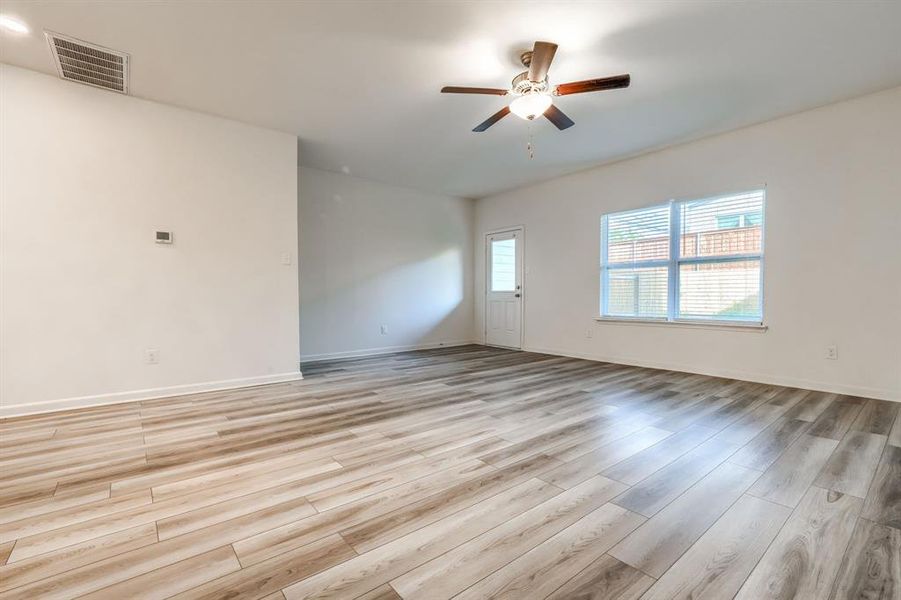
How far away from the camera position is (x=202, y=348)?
12.3 ft

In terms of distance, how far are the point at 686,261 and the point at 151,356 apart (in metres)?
5.74

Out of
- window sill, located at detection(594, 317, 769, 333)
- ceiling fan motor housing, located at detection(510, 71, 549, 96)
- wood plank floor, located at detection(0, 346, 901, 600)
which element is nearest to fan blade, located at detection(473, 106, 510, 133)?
ceiling fan motor housing, located at detection(510, 71, 549, 96)

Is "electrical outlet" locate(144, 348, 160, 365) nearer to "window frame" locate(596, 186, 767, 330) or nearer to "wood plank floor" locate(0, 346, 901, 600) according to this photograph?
"wood plank floor" locate(0, 346, 901, 600)

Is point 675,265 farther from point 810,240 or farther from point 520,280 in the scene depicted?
point 520,280

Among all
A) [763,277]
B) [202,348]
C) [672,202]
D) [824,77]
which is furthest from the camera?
[672,202]

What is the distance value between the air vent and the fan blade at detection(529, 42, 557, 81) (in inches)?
117

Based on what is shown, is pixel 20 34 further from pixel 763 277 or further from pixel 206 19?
pixel 763 277

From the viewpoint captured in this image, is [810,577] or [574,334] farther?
[574,334]

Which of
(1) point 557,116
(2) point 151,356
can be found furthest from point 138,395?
(1) point 557,116

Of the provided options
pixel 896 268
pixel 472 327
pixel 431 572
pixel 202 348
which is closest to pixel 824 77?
pixel 896 268

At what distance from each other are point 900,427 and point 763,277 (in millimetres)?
1746

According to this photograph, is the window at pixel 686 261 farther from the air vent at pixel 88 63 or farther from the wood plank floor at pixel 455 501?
the air vent at pixel 88 63

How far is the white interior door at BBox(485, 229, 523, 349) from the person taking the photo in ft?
21.4

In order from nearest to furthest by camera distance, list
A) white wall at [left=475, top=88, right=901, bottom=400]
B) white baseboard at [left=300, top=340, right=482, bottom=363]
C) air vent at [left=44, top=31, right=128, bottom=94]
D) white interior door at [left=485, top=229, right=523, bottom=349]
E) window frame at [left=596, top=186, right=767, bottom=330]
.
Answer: air vent at [left=44, top=31, right=128, bottom=94] → white wall at [left=475, top=88, right=901, bottom=400] → window frame at [left=596, top=186, right=767, bottom=330] → white baseboard at [left=300, top=340, right=482, bottom=363] → white interior door at [left=485, top=229, right=523, bottom=349]
